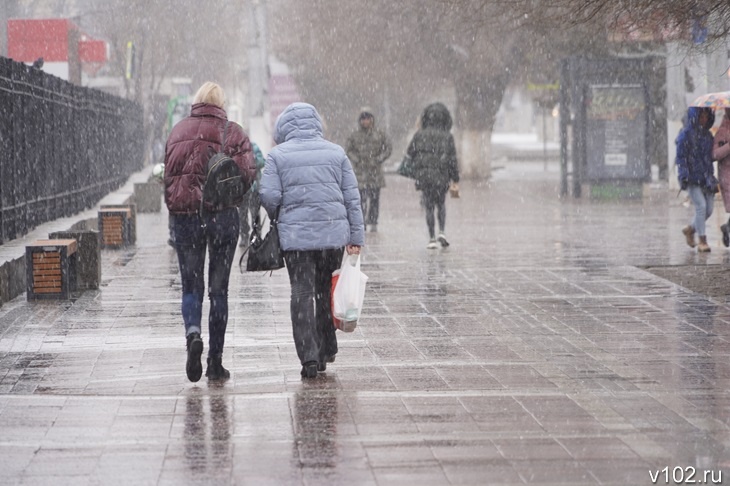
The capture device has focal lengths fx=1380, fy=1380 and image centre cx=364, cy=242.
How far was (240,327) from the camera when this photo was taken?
1014cm

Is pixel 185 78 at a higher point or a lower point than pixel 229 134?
higher

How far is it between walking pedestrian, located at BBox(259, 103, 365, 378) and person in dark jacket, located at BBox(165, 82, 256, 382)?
216mm

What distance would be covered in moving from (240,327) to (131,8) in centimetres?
4203

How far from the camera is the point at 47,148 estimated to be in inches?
663

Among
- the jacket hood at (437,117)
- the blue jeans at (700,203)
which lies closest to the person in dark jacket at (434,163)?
the jacket hood at (437,117)

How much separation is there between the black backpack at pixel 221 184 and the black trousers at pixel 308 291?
1.65 ft

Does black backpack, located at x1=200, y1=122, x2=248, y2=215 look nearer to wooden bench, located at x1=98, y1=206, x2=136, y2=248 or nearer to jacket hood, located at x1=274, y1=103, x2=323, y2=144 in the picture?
jacket hood, located at x1=274, y1=103, x2=323, y2=144

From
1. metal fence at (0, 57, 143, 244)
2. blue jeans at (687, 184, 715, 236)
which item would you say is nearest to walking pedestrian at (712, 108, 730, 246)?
blue jeans at (687, 184, 715, 236)

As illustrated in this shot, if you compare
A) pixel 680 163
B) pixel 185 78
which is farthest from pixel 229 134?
pixel 185 78

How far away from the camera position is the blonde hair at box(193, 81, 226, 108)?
26.2 ft

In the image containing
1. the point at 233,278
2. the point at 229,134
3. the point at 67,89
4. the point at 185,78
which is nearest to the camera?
the point at 229,134

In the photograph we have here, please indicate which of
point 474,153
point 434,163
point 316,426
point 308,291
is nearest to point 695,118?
point 434,163

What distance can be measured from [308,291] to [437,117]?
9190mm

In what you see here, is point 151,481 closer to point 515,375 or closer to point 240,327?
point 515,375
